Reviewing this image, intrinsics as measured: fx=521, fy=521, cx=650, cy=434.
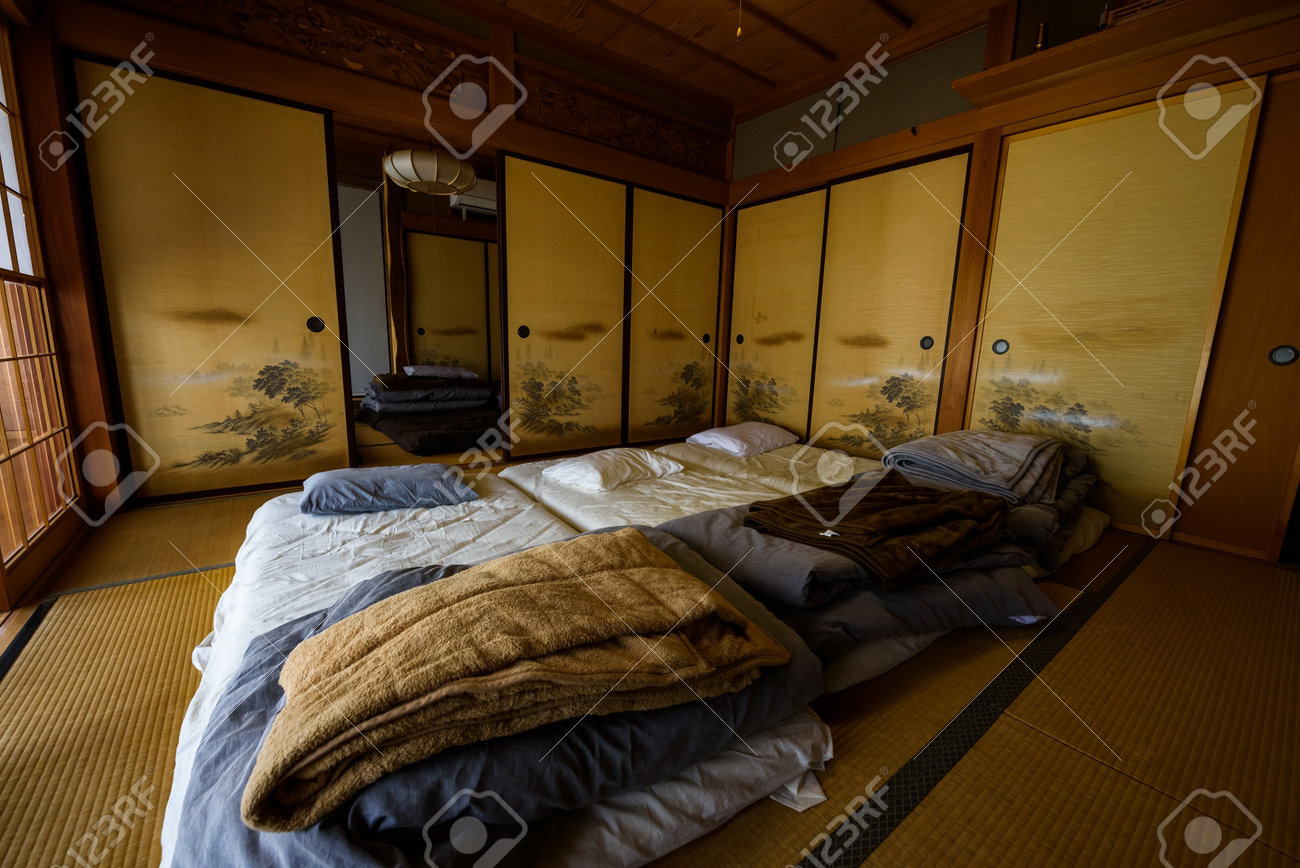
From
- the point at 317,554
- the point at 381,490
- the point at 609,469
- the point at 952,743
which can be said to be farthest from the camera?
the point at 609,469

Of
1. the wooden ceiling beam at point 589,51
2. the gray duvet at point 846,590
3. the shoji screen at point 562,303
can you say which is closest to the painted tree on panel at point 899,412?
the gray duvet at point 846,590

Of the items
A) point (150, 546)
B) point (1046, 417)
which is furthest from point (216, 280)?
point (1046, 417)

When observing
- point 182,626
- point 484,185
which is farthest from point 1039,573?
point 484,185

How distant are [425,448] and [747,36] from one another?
323 centimetres

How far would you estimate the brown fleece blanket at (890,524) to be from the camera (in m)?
1.40

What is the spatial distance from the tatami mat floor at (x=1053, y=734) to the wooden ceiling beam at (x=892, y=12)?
294cm

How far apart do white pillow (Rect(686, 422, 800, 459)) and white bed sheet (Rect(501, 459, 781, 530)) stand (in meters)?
0.54

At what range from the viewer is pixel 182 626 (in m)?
1.62

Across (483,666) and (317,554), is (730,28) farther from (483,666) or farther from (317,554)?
(483,666)

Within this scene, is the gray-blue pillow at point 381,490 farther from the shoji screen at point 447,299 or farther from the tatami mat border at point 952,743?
the shoji screen at point 447,299

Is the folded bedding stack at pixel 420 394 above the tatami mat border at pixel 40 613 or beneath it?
above

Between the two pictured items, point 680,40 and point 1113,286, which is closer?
point 1113,286

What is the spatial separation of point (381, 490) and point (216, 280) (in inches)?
66.0

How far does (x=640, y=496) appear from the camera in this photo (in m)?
2.27
